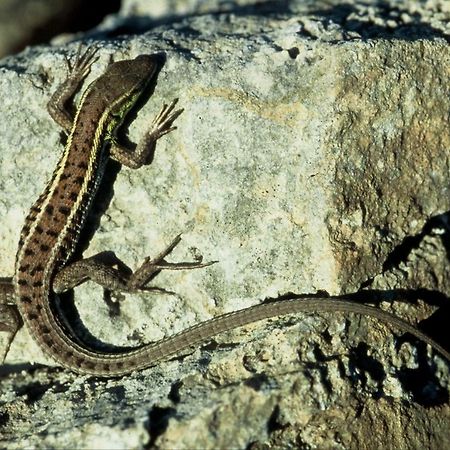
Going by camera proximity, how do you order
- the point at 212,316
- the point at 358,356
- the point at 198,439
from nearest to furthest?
1. the point at 198,439
2. the point at 358,356
3. the point at 212,316

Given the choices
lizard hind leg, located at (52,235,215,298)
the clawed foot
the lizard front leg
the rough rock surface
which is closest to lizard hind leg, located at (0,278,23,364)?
the rough rock surface

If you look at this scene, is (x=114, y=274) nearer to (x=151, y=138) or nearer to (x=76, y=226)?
(x=76, y=226)

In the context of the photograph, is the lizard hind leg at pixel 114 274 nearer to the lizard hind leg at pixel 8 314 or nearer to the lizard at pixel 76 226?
the lizard at pixel 76 226

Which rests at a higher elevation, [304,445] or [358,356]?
[358,356]

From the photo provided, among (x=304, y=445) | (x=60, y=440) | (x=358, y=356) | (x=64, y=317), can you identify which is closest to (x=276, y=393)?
(x=304, y=445)

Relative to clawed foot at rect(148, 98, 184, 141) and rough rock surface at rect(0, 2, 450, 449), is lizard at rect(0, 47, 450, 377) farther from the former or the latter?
rough rock surface at rect(0, 2, 450, 449)

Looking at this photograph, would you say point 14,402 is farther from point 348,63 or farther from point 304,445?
point 348,63

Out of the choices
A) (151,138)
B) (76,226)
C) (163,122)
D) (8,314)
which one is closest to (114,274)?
(76,226)
